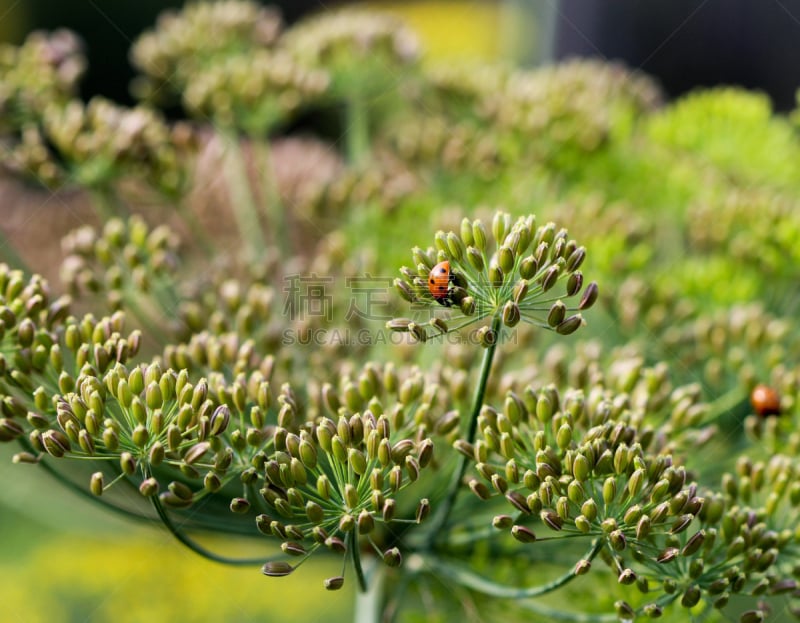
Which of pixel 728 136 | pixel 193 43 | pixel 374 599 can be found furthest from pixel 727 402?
pixel 193 43

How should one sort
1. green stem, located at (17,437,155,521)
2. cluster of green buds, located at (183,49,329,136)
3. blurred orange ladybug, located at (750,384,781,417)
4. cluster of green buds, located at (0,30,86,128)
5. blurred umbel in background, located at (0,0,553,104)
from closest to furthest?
1. green stem, located at (17,437,155,521)
2. blurred orange ladybug, located at (750,384,781,417)
3. cluster of green buds, located at (0,30,86,128)
4. cluster of green buds, located at (183,49,329,136)
5. blurred umbel in background, located at (0,0,553,104)

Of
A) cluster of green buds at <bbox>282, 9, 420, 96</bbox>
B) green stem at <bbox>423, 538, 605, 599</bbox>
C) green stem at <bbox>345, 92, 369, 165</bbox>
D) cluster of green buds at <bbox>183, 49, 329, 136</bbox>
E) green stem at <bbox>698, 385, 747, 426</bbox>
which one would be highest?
cluster of green buds at <bbox>282, 9, 420, 96</bbox>

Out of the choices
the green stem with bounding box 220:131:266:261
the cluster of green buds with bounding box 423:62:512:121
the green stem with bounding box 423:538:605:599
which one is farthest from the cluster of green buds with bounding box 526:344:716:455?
the cluster of green buds with bounding box 423:62:512:121

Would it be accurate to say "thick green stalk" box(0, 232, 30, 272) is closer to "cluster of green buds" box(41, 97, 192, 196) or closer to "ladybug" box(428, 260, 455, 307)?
"cluster of green buds" box(41, 97, 192, 196)

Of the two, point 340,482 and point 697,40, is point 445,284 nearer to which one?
point 340,482

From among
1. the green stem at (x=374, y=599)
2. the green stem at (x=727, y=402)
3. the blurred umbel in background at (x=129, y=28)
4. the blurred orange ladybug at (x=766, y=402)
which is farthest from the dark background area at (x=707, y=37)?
the green stem at (x=374, y=599)

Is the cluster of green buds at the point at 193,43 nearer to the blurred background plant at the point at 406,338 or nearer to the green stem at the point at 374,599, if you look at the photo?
the blurred background plant at the point at 406,338
